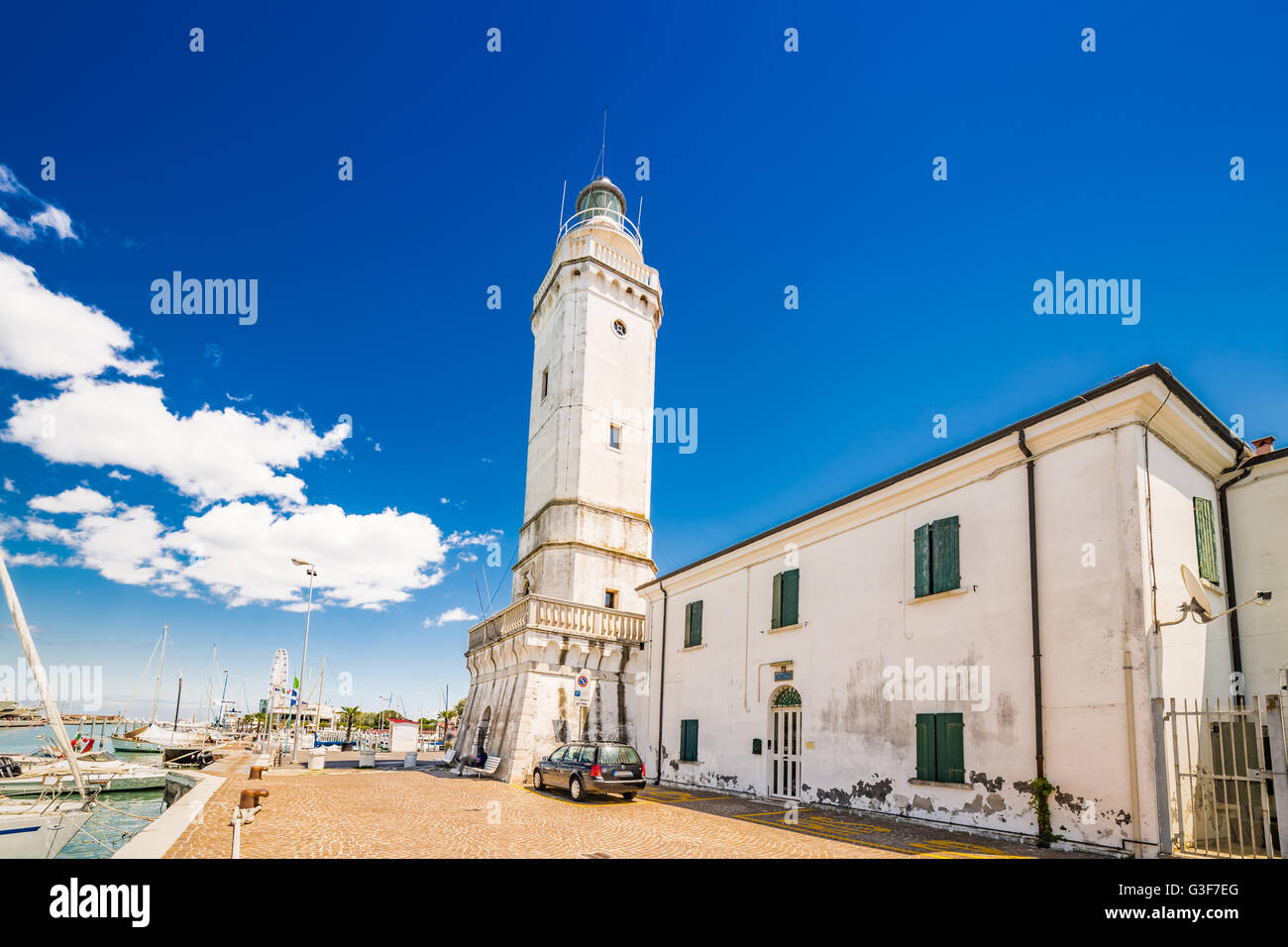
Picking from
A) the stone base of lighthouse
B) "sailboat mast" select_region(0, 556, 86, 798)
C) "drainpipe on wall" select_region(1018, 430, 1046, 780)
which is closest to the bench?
the stone base of lighthouse

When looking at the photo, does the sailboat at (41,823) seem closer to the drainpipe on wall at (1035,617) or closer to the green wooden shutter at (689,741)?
the green wooden shutter at (689,741)

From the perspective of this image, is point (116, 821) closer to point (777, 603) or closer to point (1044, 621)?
point (777, 603)

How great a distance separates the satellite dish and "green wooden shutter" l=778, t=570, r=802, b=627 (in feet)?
27.4

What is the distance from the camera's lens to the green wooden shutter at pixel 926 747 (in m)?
13.1

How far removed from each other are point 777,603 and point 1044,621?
25.9ft

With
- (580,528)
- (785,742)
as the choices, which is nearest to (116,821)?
(580,528)

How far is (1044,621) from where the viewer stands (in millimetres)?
11680

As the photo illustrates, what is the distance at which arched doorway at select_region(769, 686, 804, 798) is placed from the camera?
Result: 1734cm
